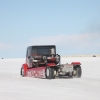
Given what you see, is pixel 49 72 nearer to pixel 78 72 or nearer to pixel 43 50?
pixel 78 72

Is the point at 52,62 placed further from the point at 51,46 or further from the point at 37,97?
the point at 37,97

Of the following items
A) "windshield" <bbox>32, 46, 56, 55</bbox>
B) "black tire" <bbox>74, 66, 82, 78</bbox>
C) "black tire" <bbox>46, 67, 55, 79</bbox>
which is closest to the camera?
"black tire" <bbox>46, 67, 55, 79</bbox>

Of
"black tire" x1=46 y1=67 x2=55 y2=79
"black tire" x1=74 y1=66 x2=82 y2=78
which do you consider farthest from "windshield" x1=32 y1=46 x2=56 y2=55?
"black tire" x1=46 y1=67 x2=55 y2=79

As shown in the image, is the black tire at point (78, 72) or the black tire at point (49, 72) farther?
the black tire at point (78, 72)

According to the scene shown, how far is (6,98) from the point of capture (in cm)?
916

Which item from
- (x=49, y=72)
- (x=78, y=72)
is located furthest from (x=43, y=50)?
(x=78, y=72)

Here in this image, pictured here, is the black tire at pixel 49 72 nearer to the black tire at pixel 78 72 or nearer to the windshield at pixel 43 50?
the black tire at pixel 78 72

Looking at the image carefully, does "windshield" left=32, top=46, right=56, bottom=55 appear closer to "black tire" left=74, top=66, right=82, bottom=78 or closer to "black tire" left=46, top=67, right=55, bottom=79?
"black tire" left=74, top=66, right=82, bottom=78

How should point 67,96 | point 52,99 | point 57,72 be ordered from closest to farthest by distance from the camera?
point 52,99 < point 67,96 < point 57,72

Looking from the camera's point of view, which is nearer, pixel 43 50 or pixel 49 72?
pixel 49 72

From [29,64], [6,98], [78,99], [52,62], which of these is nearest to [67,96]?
[78,99]

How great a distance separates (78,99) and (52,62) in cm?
984

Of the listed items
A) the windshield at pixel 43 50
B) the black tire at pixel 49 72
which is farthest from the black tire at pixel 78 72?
the black tire at pixel 49 72

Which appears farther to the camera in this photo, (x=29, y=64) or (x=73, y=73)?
(x=29, y=64)
